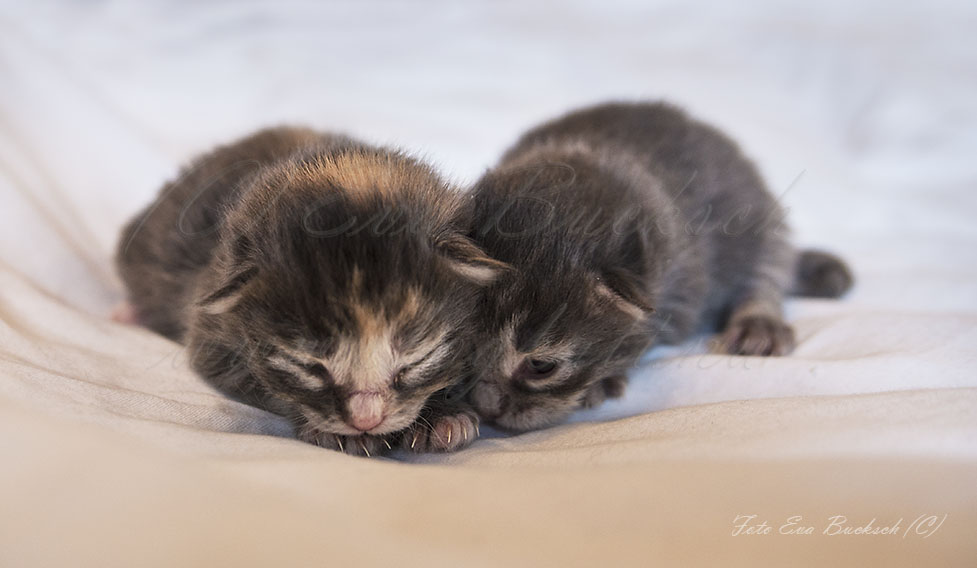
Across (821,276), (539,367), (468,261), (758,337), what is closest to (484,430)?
(539,367)

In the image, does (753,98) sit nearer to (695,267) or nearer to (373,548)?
(695,267)

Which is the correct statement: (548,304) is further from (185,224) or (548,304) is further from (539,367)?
(185,224)

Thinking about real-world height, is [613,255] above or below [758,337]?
above

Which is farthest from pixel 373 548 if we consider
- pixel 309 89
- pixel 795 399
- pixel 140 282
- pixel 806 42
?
pixel 806 42

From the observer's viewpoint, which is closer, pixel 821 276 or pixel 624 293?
pixel 624 293

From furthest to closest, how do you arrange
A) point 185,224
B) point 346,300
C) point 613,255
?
point 185,224
point 613,255
point 346,300

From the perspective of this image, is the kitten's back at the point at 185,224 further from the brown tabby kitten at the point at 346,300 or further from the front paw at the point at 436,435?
the front paw at the point at 436,435
